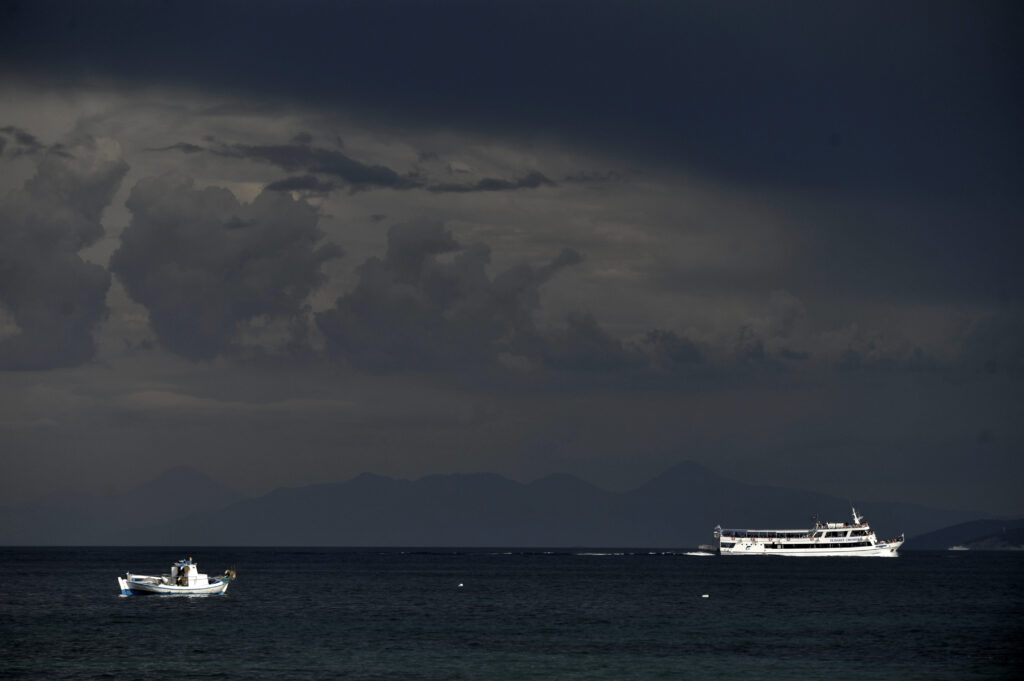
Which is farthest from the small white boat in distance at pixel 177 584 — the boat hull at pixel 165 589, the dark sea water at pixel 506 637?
the dark sea water at pixel 506 637

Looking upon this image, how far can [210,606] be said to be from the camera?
148 metres

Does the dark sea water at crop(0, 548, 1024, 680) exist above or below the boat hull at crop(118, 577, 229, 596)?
below

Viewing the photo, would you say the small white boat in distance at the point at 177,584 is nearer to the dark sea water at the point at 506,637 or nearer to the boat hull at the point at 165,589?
the boat hull at the point at 165,589

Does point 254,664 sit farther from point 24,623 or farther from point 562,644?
point 24,623

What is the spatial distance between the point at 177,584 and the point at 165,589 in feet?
5.79

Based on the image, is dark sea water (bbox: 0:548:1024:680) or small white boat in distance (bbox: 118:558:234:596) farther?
small white boat in distance (bbox: 118:558:234:596)

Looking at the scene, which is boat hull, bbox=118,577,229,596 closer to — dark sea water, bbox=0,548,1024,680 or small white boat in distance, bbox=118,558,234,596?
small white boat in distance, bbox=118,558,234,596

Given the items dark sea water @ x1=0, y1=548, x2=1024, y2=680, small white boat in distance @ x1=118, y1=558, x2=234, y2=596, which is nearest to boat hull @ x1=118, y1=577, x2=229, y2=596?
small white boat in distance @ x1=118, y1=558, x2=234, y2=596

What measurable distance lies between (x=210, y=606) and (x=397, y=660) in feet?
206

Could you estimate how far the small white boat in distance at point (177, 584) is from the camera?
15625 centimetres

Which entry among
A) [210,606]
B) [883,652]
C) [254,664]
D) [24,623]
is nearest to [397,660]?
[254,664]

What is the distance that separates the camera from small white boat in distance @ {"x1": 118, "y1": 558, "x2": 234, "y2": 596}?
15625 cm

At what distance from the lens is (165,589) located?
15612cm

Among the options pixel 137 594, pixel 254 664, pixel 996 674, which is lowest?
pixel 996 674
